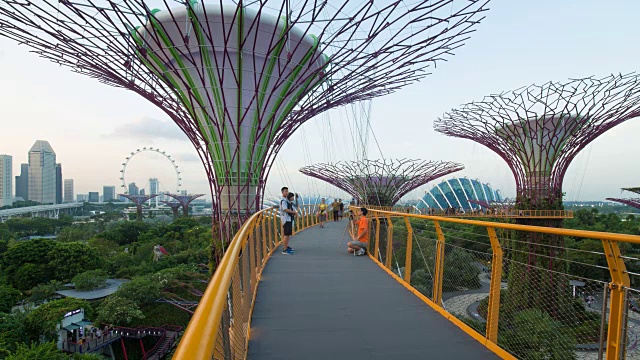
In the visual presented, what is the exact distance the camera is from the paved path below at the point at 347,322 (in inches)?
136

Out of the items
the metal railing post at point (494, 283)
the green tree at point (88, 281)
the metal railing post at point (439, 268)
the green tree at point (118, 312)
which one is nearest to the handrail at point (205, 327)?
the metal railing post at point (494, 283)

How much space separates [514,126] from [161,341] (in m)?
22.0

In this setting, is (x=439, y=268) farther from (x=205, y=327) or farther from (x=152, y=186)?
(x=152, y=186)

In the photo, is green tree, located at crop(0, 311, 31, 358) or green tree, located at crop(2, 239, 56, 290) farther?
green tree, located at crop(2, 239, 56, 290)

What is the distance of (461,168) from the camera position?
36.6 meters

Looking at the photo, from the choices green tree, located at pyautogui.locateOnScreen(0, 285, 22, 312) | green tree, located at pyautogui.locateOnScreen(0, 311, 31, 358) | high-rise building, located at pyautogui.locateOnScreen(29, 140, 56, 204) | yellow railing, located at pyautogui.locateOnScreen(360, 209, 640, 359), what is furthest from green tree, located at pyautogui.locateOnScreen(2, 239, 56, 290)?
high-rise building, located at pyautogui.locateOnScreen(29, 140, 56, 204)

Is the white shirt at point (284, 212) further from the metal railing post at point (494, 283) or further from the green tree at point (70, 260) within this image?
the green tree at point (70, 260)

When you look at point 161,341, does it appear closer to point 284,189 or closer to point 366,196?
point 366,196

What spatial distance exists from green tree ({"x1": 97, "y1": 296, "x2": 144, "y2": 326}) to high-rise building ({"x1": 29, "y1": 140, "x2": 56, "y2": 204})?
406 feet

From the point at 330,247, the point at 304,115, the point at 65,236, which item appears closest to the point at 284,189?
the point at 330,247

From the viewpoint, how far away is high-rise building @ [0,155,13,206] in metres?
127

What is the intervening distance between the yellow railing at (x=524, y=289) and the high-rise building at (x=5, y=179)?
143m

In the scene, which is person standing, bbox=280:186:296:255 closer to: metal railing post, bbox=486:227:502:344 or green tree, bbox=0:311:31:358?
metal railing post, bbox=486:227:502:344

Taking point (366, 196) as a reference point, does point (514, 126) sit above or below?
above
